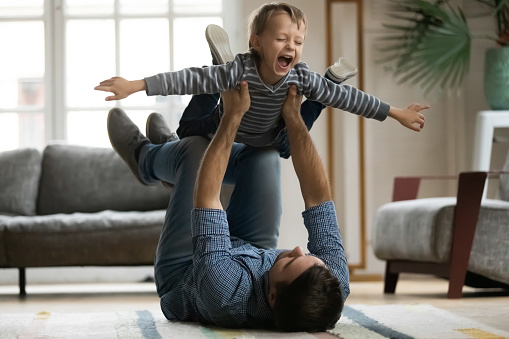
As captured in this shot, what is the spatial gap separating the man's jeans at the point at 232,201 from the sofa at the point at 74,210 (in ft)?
Result: 4.22

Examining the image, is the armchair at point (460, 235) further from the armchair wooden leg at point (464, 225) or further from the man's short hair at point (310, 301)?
the man's short hair at point (310, 301)

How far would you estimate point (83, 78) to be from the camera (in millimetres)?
4805

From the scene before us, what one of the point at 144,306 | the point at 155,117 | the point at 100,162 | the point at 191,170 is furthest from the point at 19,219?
the point at 191,170

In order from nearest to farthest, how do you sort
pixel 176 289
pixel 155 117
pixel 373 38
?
pixel 176 289, pixel 155 117, pixel 373 38

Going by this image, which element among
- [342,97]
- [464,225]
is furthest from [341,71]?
[464,225]

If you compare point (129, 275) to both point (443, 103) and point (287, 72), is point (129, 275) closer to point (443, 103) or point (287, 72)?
point (443, 103)

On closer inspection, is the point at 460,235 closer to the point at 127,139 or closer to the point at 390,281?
A: the point at 390,281

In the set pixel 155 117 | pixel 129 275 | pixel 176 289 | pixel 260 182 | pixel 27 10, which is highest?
pixel 27 10

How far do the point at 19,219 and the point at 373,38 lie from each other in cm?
232

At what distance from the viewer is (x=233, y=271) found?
179cm

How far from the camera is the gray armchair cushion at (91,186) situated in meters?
3.95

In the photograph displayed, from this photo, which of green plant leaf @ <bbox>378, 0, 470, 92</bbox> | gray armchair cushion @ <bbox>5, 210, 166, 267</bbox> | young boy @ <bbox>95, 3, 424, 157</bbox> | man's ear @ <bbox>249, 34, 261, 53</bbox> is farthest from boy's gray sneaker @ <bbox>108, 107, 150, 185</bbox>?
green plant leaf @ <bbox>378, 0, 470, 92</bbox>

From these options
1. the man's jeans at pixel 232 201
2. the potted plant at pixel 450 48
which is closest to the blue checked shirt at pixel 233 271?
the man's jeans at pixel 232 201

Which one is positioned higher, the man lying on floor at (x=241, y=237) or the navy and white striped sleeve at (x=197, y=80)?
the navy and white striped sleeve at (x=197, y=80)
